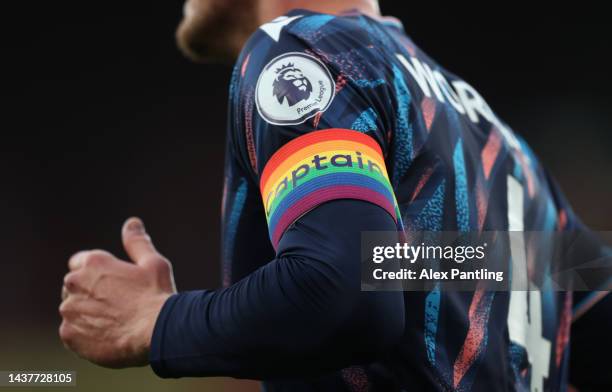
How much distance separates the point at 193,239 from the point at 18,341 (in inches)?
41.2

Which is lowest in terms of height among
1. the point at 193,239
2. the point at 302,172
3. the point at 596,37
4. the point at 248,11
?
the point at 193,239

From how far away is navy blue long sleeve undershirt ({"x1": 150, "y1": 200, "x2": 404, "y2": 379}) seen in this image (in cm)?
75

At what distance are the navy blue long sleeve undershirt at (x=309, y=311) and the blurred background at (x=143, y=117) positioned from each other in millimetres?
3322

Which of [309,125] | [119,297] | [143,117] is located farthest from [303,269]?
[143,117]

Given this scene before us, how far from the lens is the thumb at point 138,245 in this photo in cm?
102

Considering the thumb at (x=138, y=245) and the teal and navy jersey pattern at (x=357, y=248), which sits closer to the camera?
the teal and navy jersey pattern at (x=357, y=248)

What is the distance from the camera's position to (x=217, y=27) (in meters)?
1.51

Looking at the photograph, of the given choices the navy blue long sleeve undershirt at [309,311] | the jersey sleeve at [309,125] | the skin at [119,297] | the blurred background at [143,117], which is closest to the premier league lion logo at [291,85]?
the jersey sleeve at [309,125]

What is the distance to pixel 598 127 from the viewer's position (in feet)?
14.7

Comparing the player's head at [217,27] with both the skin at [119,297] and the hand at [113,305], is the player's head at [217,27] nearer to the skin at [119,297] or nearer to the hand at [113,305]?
the skin at [119,297]

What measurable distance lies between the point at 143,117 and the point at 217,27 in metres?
2.85

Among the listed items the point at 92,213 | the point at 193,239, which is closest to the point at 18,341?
the point at 92,213

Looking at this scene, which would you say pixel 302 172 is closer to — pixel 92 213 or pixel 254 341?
pixel 254 341

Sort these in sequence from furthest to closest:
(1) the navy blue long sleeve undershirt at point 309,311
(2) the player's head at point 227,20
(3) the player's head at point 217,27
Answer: (3) the player's head at point 217,27
(2) the player's head at point 227,20
(1) the navy blue long sleeve undershirt at point 309,311
